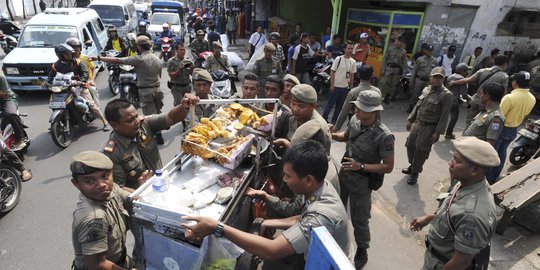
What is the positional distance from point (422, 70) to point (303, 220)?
799cm

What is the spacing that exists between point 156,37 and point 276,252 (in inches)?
633

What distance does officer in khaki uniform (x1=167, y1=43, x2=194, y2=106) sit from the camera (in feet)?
21.4

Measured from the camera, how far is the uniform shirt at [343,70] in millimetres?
7203

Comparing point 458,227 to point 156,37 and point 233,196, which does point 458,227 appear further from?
point 156,37

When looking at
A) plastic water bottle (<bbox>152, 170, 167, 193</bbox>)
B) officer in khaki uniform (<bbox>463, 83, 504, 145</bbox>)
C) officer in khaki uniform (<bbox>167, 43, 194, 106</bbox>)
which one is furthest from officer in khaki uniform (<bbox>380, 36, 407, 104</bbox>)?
plastic water bottle (<bbox>152, 170, 167, 193</bbox>)

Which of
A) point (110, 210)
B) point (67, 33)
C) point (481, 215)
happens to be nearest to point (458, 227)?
point (481, 215)

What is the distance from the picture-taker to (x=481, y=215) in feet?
6.96

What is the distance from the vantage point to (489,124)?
447 cm

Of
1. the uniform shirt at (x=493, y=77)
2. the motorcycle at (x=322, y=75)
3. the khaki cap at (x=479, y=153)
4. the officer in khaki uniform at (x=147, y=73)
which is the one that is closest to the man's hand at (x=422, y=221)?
the khaki cap at (x=479, y=153)

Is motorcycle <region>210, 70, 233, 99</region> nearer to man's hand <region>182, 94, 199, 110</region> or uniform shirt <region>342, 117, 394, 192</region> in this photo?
man's hand <region>182, 94, 199, 110</region>

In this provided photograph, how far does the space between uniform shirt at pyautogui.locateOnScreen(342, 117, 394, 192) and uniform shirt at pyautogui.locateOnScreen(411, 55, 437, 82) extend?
236 inches

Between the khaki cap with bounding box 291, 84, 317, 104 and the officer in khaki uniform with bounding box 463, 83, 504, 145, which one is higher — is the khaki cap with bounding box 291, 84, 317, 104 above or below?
above

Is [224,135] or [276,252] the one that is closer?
[276,252]

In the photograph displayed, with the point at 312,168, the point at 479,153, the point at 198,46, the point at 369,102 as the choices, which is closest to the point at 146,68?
the point at 198,46
